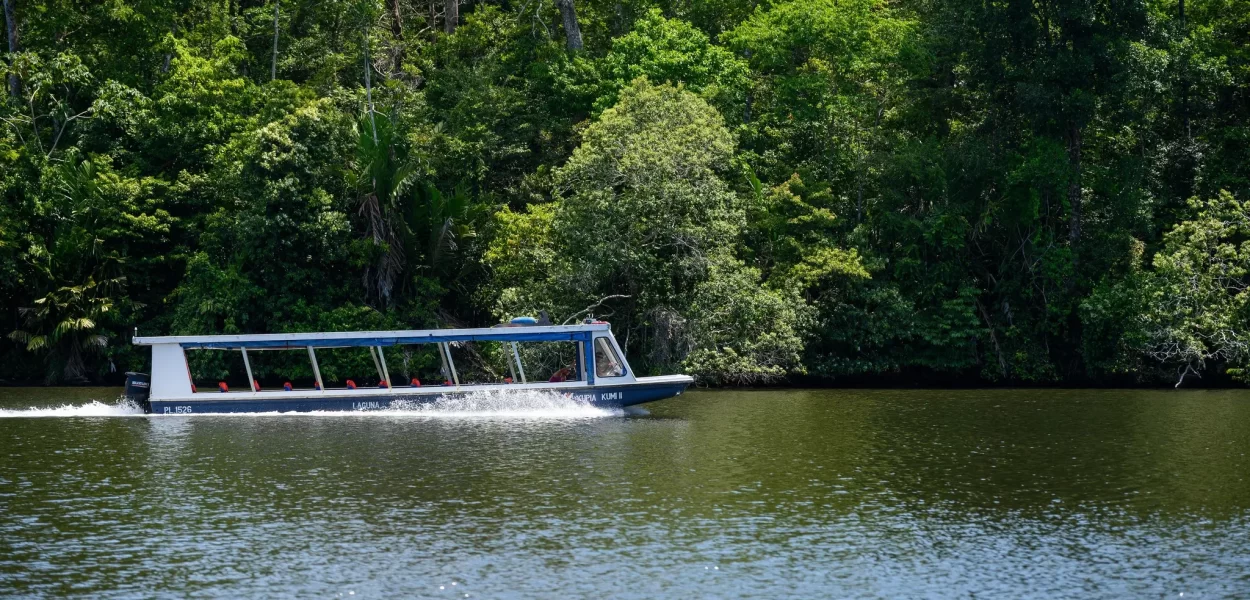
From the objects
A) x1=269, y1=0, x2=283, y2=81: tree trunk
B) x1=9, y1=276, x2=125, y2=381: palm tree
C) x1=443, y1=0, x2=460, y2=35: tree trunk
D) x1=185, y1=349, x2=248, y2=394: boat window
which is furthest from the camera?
x1=443, y1=0, x2=460, y2=35: tree trunk

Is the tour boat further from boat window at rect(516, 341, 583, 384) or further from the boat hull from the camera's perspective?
boat window at rect(516, 341, 583, 384)

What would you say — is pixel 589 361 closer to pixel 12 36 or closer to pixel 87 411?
pixel 87 411

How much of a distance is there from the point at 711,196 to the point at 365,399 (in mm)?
13213

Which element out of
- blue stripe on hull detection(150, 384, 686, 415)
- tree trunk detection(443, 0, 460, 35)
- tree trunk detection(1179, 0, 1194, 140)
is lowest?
blue stripe on hull detection(150, 384, 686, 415)

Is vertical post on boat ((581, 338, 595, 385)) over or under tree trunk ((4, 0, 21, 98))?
under

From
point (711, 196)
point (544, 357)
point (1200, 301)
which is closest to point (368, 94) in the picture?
point (544, 357)

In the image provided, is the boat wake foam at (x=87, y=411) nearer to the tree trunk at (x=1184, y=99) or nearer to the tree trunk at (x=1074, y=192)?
the tree trunk at (x=1074, y=192)

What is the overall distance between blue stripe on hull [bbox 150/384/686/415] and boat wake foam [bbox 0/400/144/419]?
70 centimetres

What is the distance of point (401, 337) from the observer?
32.2 m

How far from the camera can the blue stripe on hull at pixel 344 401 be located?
3203cm

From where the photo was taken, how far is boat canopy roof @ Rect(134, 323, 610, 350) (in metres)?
31.8

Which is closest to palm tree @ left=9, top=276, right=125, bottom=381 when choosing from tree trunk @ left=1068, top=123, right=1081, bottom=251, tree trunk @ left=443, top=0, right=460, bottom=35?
tree trunk @ left=443, top=0, right=460, bottom=35

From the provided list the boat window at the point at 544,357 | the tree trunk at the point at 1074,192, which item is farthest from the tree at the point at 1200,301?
the boat window at the point at 544,357

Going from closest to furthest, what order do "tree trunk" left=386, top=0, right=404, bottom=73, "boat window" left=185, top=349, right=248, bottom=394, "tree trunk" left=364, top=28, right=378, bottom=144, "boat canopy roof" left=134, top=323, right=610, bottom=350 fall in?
1. "boat canopy roof" left=134, top=323, right=610, bottom=350
2. "boat window" left=185, top=349, right=248, bottom=394
3. "tree trunk" left=364, top=28, right=378, bottom=144
4. "tree trunk" left=386, top=0, right=404, bottom=73
